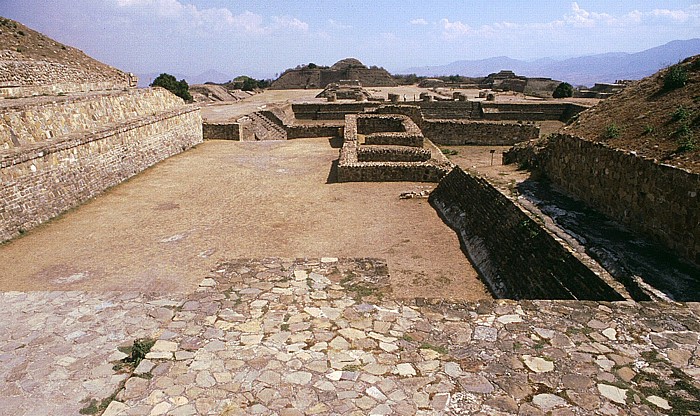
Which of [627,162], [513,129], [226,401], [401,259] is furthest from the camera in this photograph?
[513,129]

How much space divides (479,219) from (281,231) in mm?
4542

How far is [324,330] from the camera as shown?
419 cm

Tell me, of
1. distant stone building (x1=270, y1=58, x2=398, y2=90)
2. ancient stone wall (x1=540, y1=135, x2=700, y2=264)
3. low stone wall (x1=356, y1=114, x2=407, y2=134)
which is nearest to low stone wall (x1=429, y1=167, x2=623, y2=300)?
ancient stone wall (x1=540, y1=135, x2=700, y2=264)

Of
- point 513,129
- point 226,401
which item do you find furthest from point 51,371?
point 513,129

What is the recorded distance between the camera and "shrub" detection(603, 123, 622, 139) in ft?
27.2

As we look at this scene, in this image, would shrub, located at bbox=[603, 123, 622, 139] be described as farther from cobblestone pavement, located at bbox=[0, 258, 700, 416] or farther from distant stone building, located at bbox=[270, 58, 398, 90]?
distant stone building, located at bbox=[270, 58, 398, 90]

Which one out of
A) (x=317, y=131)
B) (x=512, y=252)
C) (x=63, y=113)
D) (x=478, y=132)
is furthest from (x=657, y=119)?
(x=317, y=131)

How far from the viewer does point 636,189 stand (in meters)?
6.95

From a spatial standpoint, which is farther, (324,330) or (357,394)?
(324,330)

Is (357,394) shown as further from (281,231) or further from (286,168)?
(286,168)

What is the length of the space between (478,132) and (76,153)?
18.3 metres

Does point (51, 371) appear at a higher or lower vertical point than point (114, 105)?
lower

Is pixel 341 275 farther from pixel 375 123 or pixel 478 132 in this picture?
pixel 478 132

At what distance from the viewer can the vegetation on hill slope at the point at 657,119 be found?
6825mm
